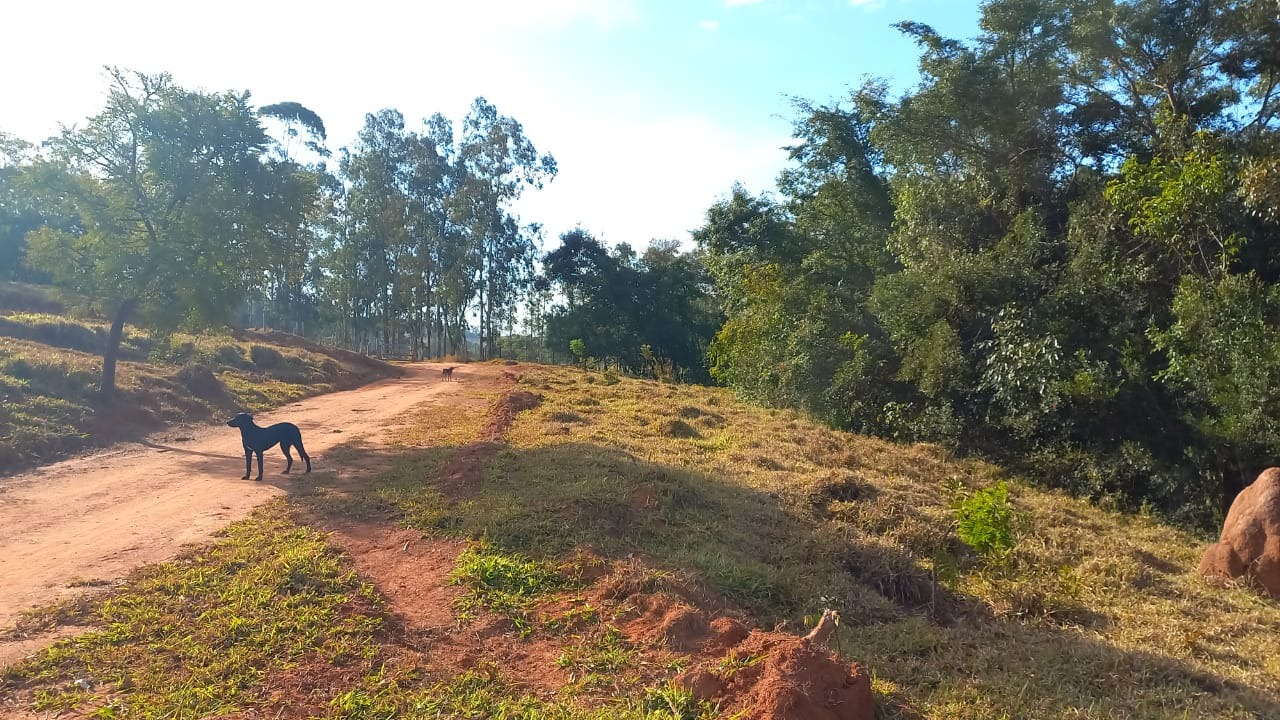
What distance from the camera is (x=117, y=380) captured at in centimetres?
1458

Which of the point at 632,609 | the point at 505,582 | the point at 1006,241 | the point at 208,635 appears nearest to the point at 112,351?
the point at 208,635

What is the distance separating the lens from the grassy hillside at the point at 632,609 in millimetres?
3928

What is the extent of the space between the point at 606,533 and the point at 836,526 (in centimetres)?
262

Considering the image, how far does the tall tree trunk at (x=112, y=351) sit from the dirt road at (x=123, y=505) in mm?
1668

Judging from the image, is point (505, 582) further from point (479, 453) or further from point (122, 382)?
point (122, 382)

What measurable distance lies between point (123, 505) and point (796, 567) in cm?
720

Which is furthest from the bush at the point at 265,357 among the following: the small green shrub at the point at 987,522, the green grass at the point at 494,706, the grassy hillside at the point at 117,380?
the small green shrub at the point at 987,522

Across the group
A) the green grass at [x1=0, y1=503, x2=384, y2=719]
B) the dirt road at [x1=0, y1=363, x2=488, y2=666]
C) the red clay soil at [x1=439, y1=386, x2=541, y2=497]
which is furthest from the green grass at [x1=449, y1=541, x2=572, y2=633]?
the dirt road at [x1=0, y1=363, x2=488, y2=666]

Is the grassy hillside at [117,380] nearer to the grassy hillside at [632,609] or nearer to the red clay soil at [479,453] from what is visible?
the grassy hillside at [632,609]

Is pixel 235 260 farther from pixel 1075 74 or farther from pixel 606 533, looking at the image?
pixel 1075 74

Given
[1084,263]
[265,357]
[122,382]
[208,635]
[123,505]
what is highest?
[1084,263]

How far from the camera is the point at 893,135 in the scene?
13781mm

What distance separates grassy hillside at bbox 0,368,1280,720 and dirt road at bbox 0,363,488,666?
1.55 feet

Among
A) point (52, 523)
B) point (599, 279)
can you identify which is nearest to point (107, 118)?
point (52, 523)
